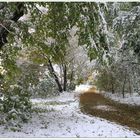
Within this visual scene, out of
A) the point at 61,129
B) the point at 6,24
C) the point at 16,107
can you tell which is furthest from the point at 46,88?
the point at 6,24

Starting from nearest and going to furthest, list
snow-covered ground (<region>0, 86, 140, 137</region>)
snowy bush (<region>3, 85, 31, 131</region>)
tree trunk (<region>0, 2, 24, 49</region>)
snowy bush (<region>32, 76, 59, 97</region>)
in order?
tree trunk (<region>0, 2, 24, 49</region>) < snow-covered ground (<region>0, 86, 140, 137</region>) < snowy bush (<region>3, 85, 31, 131</region>) < snowy bush (<region>32, 76, 59, 97</region>)

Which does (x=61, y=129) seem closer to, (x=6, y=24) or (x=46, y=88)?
(x=6, y=24)

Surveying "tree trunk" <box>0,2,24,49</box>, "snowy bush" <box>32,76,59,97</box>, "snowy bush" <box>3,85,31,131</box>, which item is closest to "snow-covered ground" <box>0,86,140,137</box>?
"snowy bush" <box>3,85,31,131</box>

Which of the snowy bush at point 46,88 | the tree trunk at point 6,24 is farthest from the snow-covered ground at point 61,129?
the snowy bush at point 46,88

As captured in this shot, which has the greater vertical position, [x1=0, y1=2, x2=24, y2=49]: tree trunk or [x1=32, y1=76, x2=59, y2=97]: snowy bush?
[x1=0, y1=2, x2=24, y2=49]: tree trunk

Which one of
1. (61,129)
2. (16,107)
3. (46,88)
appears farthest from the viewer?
(46,88)

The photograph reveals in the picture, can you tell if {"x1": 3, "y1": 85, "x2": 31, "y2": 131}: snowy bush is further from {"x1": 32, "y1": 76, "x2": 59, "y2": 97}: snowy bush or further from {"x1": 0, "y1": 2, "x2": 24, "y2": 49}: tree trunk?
{"x1": 32, "y1": 76, "x2": 59, "y2": 97}: snowy bush

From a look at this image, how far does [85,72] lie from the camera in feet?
115

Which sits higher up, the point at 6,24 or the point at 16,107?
the point at 6,24

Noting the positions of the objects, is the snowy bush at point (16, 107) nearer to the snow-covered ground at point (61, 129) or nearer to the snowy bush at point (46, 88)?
the snow-covered ground at point (61, 129)

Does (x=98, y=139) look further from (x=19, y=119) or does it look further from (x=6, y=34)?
(x=6, y=34)

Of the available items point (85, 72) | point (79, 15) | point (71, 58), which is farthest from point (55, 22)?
point (85, 72)

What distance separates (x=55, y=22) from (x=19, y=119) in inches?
141

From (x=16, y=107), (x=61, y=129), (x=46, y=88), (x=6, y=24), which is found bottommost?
(x=61, y=129)
